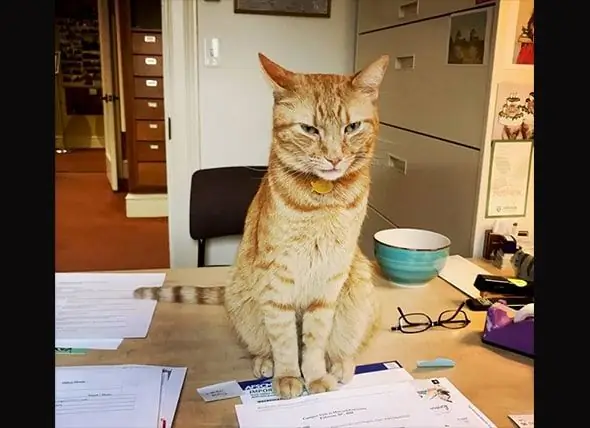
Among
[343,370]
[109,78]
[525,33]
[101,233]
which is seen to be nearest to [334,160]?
[343,370]

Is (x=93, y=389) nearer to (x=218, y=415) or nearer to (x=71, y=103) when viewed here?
(x=218, y=415)

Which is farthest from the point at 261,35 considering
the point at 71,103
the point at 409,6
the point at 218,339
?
the point at 71,103

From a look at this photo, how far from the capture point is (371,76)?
92 centimetres

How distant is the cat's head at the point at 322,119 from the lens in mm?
889

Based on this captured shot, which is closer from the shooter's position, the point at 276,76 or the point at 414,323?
the point at 276,76

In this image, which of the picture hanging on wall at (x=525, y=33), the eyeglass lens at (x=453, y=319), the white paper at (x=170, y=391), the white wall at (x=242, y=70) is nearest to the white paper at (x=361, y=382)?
the white paper at (x=170, y=391)

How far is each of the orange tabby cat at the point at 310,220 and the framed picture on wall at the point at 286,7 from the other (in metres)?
1.52

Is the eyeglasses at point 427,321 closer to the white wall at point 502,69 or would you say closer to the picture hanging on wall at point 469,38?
the white wall at point 502,69

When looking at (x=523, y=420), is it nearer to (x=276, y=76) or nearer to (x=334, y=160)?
(x=334, y=160)

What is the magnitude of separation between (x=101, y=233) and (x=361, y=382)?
3.37 metres

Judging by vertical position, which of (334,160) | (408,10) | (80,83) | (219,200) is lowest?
(219,200)

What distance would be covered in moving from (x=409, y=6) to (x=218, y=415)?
5.10ft

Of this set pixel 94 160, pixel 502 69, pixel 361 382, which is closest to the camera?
pixel 361 382

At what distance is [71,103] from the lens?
7.12m
